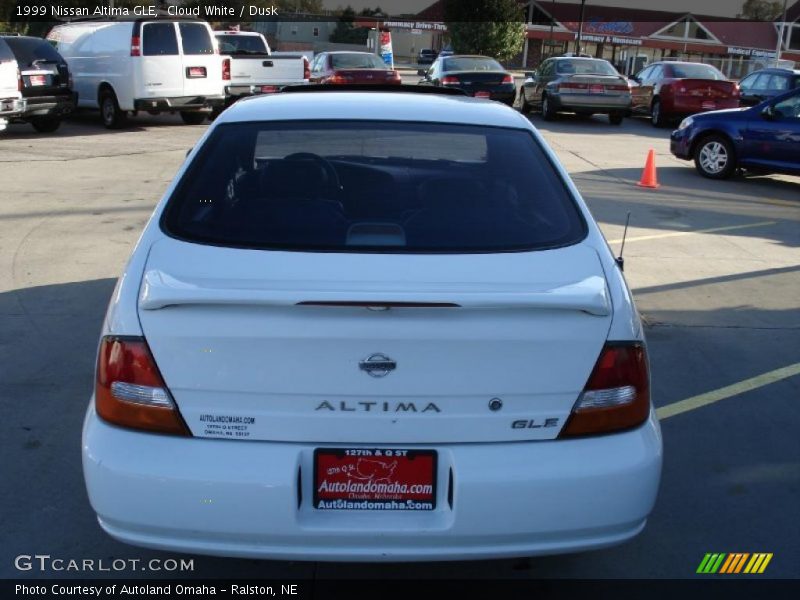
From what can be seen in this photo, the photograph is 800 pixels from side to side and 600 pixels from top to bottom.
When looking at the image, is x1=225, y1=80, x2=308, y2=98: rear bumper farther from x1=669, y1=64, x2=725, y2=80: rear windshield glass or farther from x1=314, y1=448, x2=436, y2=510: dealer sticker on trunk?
x1=314, y1=448, x2=436, y2=510: dealer sticker on trunk

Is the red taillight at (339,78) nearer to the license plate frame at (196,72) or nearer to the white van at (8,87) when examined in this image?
the license plate frame at (196,72)

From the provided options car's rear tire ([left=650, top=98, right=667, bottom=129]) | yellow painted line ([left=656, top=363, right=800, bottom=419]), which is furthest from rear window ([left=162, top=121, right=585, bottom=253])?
car's rear tire ([left=650, top=98, right=667, bottom=129])

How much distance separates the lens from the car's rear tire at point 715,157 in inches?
529

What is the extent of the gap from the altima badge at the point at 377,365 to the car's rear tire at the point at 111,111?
16.0m

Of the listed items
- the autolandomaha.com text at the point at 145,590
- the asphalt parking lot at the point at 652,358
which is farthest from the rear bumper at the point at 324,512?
the asphalt parking lot at the point at 652,358

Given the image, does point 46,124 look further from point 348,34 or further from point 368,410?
point 348,34

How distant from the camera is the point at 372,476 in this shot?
2805 mm

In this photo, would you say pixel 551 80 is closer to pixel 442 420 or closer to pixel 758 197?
pixel 758 197

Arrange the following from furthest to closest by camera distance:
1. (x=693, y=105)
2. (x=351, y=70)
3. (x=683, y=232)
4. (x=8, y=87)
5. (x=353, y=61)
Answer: (x=353, y=61) → (x=351, y=70) → (x=693, y=105) → (x=8, y=87) → (x=683, y=232)

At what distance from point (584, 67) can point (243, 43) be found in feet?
26.8

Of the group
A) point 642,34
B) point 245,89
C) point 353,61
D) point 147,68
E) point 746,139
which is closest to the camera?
point 746,139

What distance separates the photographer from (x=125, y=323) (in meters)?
2.84

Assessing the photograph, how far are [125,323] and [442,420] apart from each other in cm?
101

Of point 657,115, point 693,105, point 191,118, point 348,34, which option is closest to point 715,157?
point 693,105
